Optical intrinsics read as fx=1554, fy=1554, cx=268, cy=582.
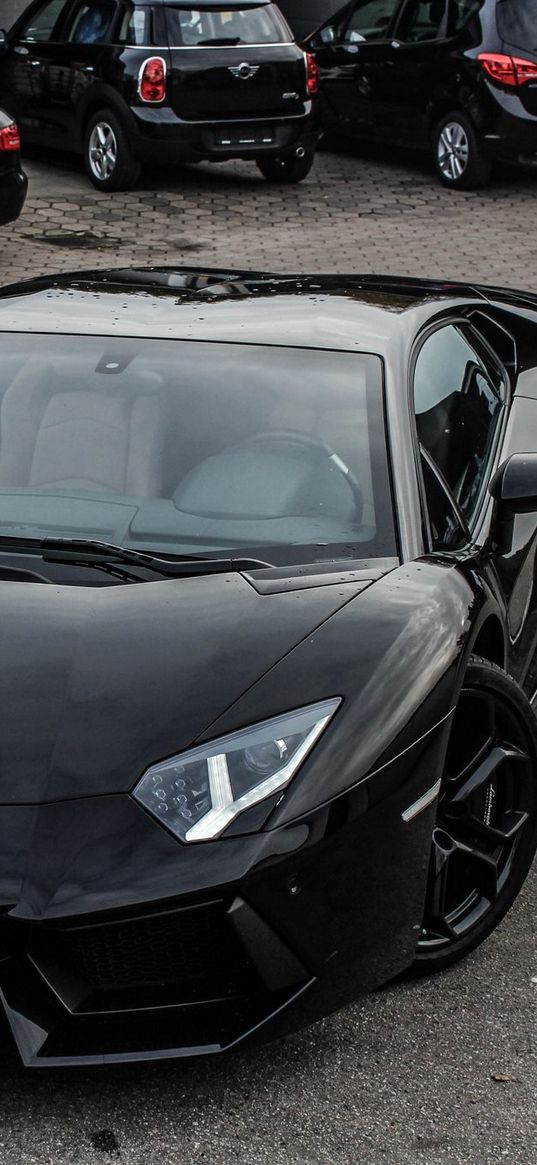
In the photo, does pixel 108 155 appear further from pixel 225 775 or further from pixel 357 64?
pixel 225 775

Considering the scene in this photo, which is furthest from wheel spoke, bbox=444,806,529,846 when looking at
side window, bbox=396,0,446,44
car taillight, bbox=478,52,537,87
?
side window, bbox=396,0,446,44

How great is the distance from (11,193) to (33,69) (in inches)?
153

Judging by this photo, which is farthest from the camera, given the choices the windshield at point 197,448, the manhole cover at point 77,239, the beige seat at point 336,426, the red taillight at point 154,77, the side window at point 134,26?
the side window at point 134,26

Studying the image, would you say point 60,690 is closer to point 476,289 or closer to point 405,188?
point 476,289

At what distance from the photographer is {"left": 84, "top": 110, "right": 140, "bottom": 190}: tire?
12.8 m

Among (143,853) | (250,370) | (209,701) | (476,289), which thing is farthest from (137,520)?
(476,289)

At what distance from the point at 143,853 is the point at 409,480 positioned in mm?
1265

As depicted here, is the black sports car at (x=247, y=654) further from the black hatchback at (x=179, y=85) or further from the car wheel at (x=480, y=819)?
the black hatchback at (x=179, y=85)

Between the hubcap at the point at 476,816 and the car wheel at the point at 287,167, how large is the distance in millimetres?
10688

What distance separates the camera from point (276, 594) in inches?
124

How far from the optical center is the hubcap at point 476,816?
3.19 meters

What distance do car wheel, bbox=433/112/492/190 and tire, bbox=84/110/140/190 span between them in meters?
2.71

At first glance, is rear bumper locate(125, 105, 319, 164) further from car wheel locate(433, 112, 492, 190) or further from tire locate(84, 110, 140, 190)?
car wheel locate(433, 112, 492, 190)

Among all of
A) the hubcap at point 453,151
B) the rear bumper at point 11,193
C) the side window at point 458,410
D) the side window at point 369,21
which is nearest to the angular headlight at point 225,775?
the side window at point 458,410
